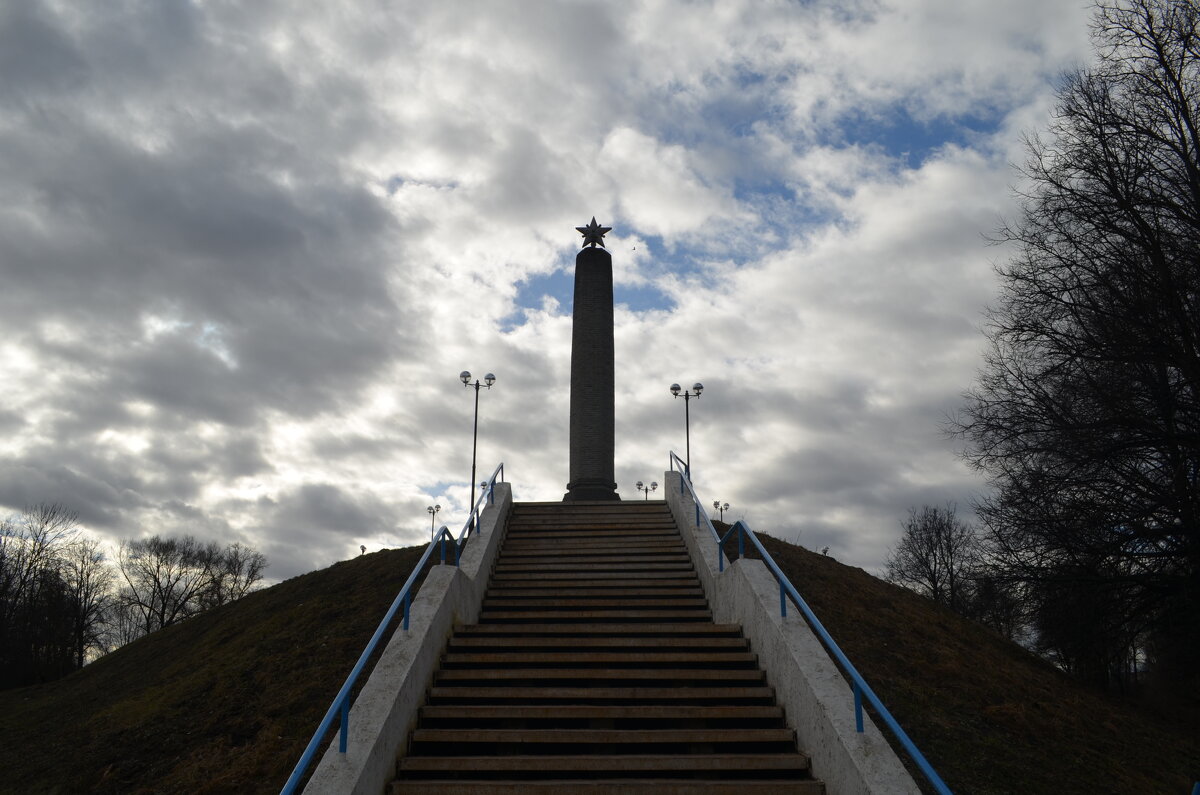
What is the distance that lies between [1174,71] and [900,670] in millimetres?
10560

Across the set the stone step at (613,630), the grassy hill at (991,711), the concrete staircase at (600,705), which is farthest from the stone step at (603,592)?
the grassy hill at (991,711)

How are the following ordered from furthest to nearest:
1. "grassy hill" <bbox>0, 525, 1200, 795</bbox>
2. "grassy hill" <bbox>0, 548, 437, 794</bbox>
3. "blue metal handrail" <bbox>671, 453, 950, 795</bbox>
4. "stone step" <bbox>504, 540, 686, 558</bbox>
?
"stone step" <bbox>504, 540, 686, 558</bbox> → "grassy hill" <bbox>0, 548, 437, 794</bbox> → "grassy hill" <bbox>0, 525, 1200, 795</bbox> → "blue metal handrail" <bbox>671, 453, 950, 795</bbox>

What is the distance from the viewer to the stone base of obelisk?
17.7 m

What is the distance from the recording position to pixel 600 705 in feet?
21.0

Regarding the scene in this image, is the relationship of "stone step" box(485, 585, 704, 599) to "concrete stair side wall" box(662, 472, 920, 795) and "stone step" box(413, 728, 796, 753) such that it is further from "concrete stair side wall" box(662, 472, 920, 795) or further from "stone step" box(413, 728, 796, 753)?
"stone step" box(413, 728, 796, 753)

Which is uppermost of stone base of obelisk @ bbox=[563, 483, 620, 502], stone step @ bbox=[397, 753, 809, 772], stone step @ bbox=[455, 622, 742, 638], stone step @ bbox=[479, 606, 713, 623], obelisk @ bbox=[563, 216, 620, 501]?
obelisk @ bbox=[563, 216, 620, 501]

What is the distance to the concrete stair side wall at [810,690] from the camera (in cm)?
483

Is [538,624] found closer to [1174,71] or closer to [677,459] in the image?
[677,459]

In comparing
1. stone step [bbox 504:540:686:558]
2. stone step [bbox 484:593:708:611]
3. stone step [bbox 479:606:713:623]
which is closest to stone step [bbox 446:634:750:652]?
stone step [bbox 479:606:713:623]

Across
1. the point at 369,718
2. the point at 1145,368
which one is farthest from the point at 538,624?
the point at 1145,368

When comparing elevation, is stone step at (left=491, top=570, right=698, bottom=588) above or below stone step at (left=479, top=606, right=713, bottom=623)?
above

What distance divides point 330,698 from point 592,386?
405 inches

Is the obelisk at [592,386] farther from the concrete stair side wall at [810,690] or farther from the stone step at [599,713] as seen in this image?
the stone step at [599,713]

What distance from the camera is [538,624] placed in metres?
8.13
